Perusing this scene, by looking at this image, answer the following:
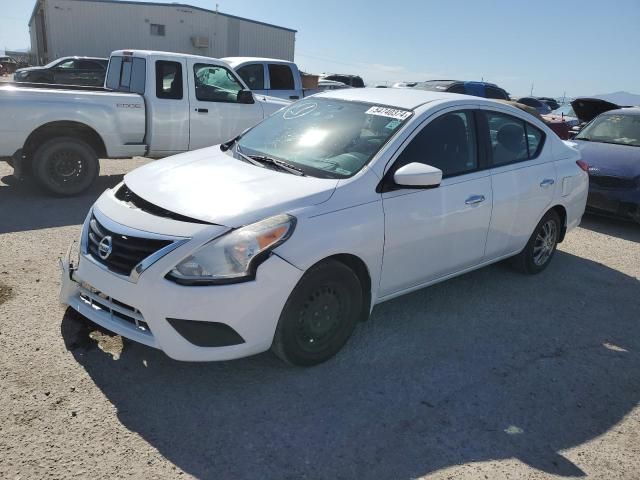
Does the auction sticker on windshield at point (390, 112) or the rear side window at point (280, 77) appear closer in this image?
the auction sticker on windshield at point (390, 112)

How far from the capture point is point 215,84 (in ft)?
27.3

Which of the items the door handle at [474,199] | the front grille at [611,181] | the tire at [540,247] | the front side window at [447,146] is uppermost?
the front side window at [447,146]

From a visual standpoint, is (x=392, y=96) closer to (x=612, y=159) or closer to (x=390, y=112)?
(x=390, y=112)

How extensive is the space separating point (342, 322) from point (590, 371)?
1755 mm

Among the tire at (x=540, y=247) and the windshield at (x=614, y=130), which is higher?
the windshield at (x=614, y=130)

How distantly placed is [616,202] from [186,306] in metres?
6.50

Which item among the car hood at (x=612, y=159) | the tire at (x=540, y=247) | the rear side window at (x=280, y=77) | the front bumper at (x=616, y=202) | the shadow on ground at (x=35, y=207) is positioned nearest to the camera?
the tire at (x=540, y=247)

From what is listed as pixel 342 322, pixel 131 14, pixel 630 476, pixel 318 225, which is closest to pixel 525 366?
pixel 630 476

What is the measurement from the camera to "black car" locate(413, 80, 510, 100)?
489 inches

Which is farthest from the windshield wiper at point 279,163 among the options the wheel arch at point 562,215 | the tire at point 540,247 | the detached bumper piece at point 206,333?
the wheel arch at point 562,215

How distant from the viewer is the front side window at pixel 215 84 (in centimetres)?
807

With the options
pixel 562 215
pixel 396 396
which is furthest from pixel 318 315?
pixel 562 215

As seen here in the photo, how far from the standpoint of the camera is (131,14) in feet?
103

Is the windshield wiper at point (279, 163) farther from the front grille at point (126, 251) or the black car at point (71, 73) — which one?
the black car at point (71, 73)
